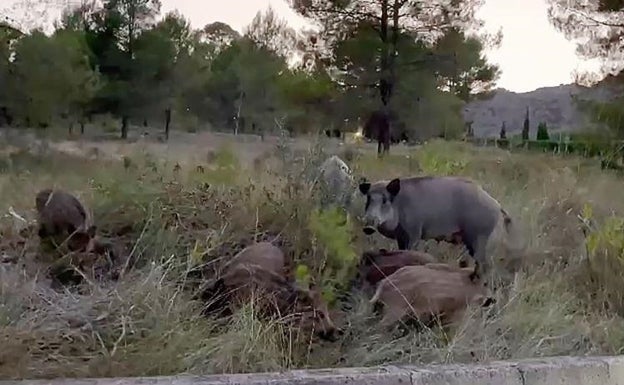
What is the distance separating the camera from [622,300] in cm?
408

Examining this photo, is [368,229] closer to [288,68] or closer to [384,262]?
[384,262]

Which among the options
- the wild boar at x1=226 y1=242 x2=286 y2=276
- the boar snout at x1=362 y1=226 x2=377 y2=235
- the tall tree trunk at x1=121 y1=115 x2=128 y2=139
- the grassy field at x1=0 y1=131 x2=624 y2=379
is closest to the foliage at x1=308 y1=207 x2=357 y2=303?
the grassy field at x1=0 y1=131 x2=624 y2=379

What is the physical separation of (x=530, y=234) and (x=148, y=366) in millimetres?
3079

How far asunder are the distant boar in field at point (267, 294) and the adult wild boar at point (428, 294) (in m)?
0.31

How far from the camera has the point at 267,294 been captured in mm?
3469

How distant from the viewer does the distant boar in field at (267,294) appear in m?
3.38

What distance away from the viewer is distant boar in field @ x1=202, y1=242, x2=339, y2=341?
11.1 ft

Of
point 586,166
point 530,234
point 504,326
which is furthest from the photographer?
point 586,166

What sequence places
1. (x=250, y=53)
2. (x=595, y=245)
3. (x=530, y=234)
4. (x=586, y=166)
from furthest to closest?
(x=250, y=53) < (x=586, y=166) < (x=530, y=234) < (x=595, y=245)

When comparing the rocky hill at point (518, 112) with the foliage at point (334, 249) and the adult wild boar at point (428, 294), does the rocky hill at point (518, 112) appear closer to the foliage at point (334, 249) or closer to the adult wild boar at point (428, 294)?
the foliage at point (334, 249)

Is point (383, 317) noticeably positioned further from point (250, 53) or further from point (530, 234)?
point (250, 53)

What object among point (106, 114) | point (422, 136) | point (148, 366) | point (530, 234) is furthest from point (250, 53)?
point (148, 366)

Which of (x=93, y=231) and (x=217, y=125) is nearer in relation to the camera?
(x=93, y=231)

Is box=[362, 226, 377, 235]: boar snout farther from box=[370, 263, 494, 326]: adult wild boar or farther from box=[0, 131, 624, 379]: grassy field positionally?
box=[370, 263, 494, 326]: adult wild boar
